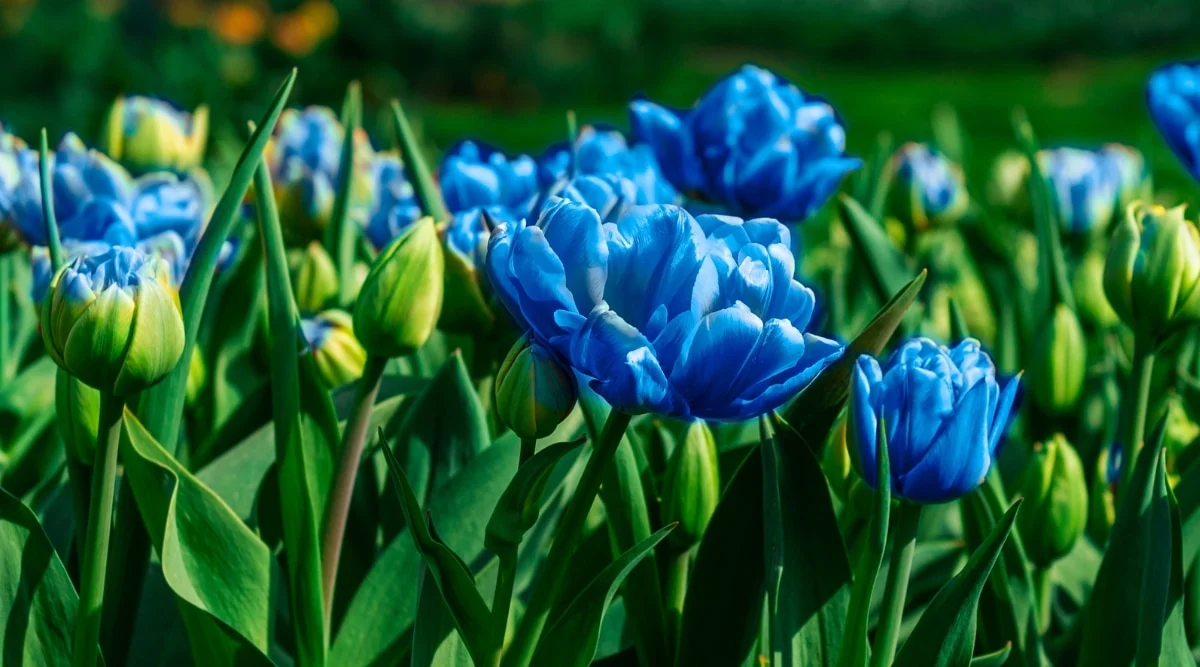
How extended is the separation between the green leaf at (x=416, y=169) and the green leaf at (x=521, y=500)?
0.37 m

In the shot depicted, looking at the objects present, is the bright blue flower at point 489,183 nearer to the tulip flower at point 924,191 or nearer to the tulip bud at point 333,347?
the tulip bud at point 333,347

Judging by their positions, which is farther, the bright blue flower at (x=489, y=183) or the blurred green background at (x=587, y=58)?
the blurred green background at (x=587, y=58)

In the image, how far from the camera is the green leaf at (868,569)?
0.65m

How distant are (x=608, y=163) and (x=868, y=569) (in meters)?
0.46

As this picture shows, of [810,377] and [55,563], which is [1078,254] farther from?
[55,563]

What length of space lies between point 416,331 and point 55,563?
229 millimetres

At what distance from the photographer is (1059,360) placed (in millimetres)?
1092

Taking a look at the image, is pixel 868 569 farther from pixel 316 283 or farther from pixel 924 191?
pixel 924 191

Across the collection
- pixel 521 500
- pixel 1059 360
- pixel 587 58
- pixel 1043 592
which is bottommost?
pixel 587 58

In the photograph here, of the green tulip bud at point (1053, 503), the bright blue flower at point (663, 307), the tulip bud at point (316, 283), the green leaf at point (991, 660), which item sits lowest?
the green leaf at point (991, 660)

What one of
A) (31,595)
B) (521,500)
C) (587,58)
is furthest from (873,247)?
(587,58)

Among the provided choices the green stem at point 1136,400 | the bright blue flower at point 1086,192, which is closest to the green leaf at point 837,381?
the green stem at point 1136,400

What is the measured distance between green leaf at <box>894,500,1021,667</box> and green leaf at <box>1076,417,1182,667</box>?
128 mm

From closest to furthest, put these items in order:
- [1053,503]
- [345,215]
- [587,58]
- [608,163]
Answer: [1053,503]
[608,163]
[345,215]
[587,58]
